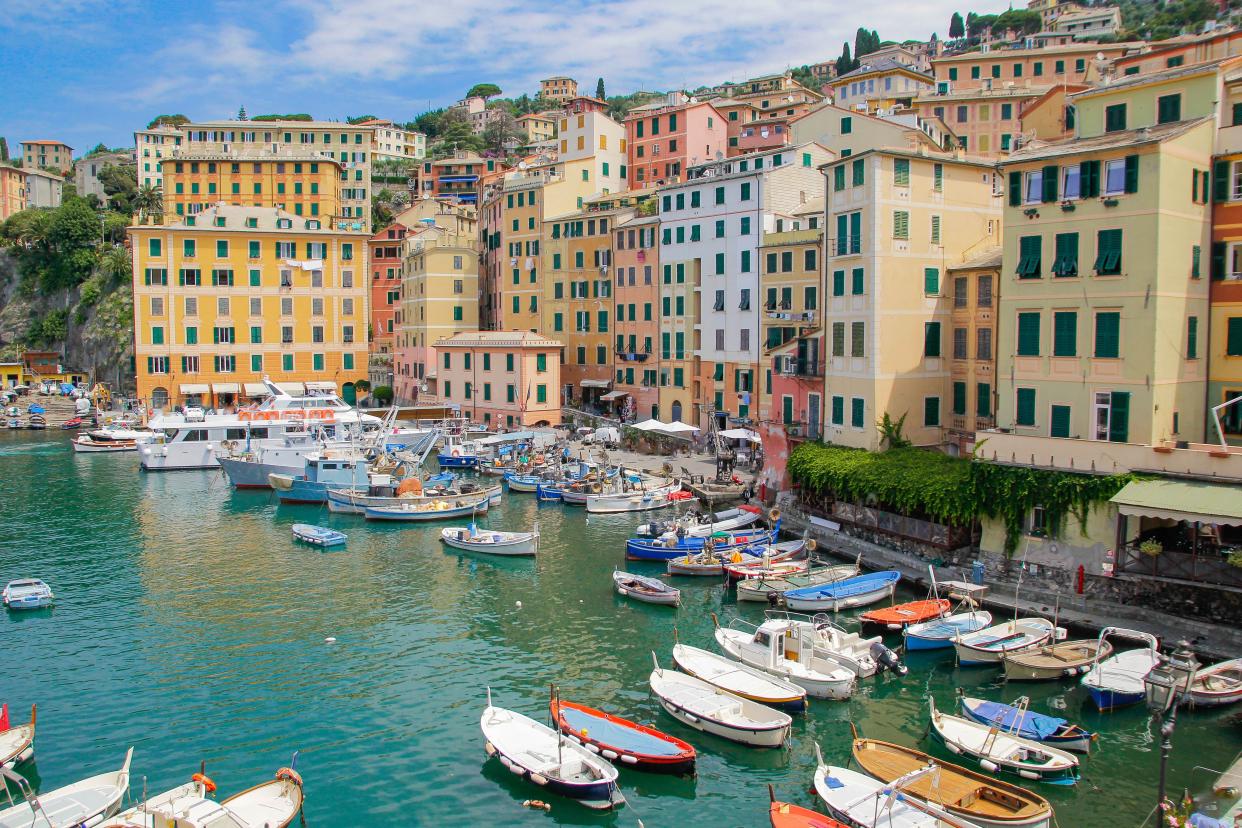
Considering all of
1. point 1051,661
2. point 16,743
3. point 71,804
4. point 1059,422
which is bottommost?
point 71,804

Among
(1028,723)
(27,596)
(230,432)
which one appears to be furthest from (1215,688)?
(230,432)

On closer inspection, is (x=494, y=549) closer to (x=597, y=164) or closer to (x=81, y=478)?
(x=81, y=478)

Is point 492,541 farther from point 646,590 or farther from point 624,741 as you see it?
point 624,741

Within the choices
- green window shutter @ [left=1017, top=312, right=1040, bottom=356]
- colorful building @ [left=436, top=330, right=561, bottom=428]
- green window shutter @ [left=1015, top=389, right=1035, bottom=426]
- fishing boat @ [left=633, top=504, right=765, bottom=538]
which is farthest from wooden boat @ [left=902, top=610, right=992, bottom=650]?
colorful building @ [left=436, top=330, right=561, bottom=428]

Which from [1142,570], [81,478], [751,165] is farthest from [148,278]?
[1142,570]

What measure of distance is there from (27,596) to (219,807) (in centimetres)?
1953

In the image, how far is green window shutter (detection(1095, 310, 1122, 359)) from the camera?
1273 inches

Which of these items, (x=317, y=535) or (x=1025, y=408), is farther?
(x=317, y=535)

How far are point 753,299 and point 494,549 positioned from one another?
24.8 meters

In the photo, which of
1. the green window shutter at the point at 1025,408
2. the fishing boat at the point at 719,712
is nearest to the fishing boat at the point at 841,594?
the green window shutter at the point at 1025,408

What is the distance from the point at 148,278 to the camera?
79.2 meters

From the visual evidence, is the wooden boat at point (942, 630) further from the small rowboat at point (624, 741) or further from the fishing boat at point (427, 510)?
the fishing boat at point (427, 510)

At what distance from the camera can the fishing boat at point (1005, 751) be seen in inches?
866

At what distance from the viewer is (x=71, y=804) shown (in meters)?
20.4
